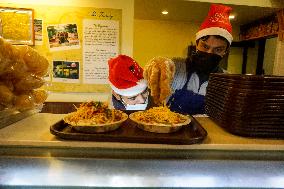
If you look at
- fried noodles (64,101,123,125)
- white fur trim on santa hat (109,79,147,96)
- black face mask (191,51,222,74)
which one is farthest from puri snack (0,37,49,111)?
black face mask (191,51,222,74)

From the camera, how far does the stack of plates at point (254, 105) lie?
2.85ft

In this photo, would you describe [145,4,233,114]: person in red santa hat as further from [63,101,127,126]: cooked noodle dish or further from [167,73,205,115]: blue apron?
[63,101,127,126]: cooked noodle dish

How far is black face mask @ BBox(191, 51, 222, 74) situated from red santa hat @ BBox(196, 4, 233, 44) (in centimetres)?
37

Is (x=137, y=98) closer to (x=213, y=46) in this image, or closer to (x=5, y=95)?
(x=213, y=46)

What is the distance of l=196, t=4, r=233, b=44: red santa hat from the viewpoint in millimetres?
2777

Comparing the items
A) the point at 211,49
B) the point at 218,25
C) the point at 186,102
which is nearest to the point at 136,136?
the point at 186,102

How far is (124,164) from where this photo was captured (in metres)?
0.82

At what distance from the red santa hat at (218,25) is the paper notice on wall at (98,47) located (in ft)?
4.96

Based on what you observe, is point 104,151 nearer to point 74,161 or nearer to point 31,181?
point 74,161

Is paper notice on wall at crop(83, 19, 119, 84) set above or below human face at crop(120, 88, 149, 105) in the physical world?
above

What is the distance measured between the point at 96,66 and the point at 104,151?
3.20 meters

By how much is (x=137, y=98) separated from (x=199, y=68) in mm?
806

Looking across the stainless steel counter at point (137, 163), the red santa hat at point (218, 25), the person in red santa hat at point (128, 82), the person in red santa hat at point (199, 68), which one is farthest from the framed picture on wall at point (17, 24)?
the stainless steel counter at point (137, 163)

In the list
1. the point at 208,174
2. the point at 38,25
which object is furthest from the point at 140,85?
the point at 38,25
